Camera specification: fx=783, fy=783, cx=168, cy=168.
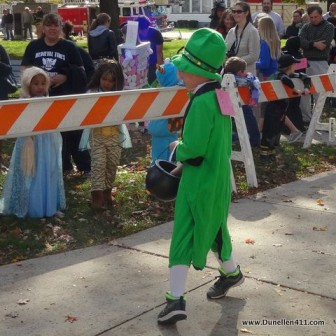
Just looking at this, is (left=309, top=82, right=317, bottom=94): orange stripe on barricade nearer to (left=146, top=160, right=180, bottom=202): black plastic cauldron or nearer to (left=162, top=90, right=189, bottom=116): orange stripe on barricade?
(left=162, top=90, right=189, bottom=116): orange stripe on barricade

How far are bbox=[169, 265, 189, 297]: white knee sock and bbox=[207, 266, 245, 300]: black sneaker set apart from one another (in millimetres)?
463

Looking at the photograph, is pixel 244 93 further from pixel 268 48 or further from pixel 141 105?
pixel 268 48

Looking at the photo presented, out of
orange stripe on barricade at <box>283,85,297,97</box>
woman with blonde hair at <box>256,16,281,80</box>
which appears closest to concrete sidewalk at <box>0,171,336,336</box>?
orange stripe on barricade at <box>283,85,297,97</box>

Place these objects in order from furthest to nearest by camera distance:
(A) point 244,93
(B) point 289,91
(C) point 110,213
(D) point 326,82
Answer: (D) point 326,82
(B) point 289,91
(A) point 244,93
(C) point 110,213

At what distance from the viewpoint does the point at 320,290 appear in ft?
18.1

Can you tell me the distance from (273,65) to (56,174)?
479 cm

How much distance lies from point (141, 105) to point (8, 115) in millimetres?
1517

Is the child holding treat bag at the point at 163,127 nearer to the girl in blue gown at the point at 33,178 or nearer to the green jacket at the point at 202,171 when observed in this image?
the girl in blue gown at the point at 33,178

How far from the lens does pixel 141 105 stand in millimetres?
7426

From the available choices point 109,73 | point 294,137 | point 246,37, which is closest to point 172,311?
point 109,73

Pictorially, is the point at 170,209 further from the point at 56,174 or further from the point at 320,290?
the point at 320,290

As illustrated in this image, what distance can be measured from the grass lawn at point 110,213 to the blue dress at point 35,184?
100mm

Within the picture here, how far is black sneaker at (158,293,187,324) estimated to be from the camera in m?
4.84

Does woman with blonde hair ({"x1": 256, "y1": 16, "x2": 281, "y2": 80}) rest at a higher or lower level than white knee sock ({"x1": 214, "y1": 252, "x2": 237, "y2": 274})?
higher
